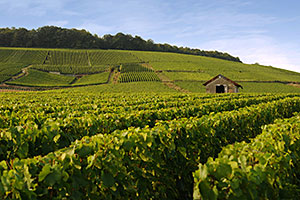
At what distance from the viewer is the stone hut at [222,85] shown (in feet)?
127

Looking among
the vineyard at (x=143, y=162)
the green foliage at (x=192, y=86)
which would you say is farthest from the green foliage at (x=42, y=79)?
the vineyard at (x=143, y=162)

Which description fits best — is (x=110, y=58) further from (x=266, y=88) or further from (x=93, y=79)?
(x=266, y=88)

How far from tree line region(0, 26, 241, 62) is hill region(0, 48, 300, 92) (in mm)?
17529

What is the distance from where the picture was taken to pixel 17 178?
287 centimetres

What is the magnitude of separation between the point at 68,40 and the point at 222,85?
3929 inches

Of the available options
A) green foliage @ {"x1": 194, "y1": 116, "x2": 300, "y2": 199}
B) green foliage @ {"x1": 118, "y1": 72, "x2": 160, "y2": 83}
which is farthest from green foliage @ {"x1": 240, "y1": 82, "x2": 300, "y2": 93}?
green foliage @ {"x1": 194, "y1": 116, "x2": 300, "y2": 199}

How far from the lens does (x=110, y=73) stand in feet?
247

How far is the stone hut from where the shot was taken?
3869cm

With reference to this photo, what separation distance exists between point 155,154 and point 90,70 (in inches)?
3028

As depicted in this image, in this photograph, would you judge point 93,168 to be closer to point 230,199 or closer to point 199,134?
point 230,199

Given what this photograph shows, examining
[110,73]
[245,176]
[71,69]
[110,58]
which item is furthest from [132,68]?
[245,176]

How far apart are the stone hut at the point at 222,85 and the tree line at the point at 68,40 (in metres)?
90.5

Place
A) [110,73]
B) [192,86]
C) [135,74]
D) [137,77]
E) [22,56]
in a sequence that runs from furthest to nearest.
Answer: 1. [22,56]
2. [110,73]
3. [135,74]
4. [137,77]
5. [192,86]

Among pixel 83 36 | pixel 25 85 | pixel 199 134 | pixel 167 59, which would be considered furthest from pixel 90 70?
pixel 199 134
